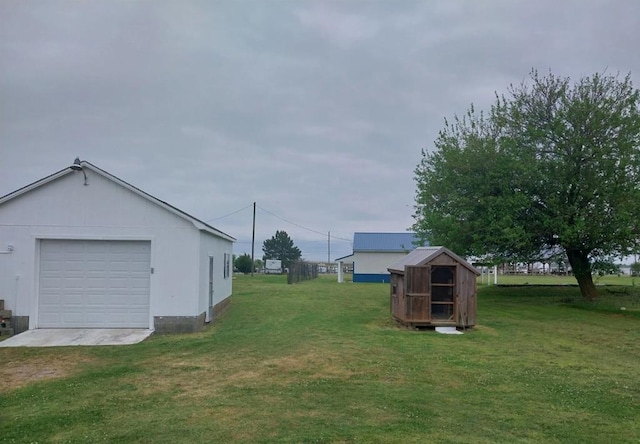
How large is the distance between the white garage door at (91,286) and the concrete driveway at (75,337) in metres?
0.28

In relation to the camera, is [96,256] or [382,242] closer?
[96,256]

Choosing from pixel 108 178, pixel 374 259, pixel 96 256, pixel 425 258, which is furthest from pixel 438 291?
pixel 374 259

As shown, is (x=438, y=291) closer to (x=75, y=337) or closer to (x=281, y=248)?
(x=75, y=337)

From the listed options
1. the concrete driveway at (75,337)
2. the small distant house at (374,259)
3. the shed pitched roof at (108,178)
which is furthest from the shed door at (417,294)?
the small distant house at (374,259)

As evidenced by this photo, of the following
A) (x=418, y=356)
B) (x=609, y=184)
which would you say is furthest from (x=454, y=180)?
(x=418, y=356)

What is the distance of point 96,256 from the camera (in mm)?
12516

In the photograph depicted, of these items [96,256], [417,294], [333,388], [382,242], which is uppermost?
[382,242]

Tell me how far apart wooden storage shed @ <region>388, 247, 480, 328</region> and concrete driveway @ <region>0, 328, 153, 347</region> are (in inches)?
257

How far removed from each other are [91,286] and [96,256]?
75 cm

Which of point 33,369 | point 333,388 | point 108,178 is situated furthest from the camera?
point 108,178

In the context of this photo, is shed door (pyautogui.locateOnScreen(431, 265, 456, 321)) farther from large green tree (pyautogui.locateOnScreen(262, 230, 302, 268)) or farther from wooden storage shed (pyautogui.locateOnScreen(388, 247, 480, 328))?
large green tree (pyautogui.locateOnScreen(262, 230, 302, 268))

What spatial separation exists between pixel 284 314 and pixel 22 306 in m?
7.13

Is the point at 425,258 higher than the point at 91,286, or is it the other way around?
the point at 425,258

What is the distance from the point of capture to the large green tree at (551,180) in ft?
59.5
